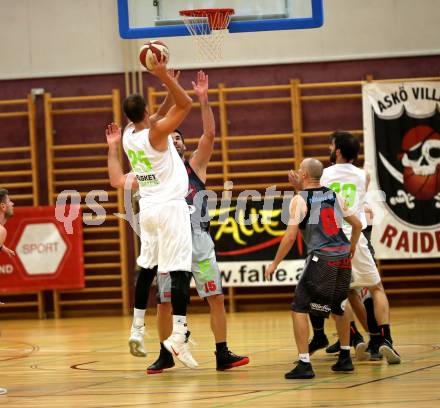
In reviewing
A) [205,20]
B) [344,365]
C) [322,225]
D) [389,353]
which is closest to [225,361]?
[344,365]

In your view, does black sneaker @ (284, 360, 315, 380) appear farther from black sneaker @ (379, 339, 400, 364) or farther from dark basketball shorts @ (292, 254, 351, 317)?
black sneaker @ (379, 339, 400, 364)

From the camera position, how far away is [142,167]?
671cm

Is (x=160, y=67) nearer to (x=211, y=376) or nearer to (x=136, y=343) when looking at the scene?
(x=136, y=343)

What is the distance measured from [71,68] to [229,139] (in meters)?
2.55

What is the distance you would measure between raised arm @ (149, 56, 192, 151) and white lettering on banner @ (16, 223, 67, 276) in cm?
703

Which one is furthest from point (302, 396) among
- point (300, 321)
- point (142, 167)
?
point (142, 167)

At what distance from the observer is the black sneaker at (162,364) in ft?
22.8

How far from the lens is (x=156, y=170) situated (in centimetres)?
668

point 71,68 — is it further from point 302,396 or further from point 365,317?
point 302,396

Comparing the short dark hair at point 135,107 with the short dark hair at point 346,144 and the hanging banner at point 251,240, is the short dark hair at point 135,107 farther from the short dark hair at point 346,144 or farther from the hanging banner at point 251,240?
the hanging banner at point 251,240

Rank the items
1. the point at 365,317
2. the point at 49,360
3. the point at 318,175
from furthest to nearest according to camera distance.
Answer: the point at 49,360
the point at 365,317
the point at 318,175

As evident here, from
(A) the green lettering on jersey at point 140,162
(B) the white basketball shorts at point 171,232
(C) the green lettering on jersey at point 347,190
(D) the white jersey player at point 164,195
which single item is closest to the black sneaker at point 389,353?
(C) the green lettering on jersey at point 347,190

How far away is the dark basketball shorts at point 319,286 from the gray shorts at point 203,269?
0.79m

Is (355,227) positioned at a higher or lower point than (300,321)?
higher
